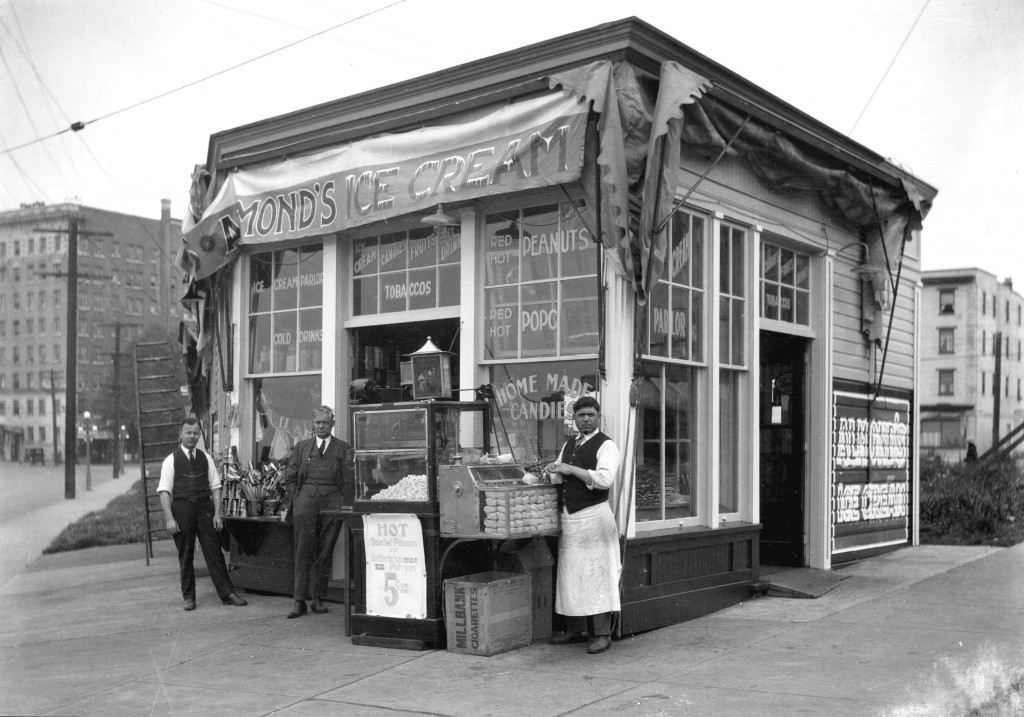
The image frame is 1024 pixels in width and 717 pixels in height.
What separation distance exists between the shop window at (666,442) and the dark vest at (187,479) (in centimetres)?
425

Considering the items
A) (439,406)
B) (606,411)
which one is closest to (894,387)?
(606,411)

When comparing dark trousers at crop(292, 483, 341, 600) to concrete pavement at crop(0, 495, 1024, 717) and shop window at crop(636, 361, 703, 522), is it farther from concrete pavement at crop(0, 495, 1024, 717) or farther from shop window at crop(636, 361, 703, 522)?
shop window at crop(636, 361, 703, 522)

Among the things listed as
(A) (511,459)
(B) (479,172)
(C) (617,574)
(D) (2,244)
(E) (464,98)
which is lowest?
(C) (617,574)

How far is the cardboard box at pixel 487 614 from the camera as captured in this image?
7.47 metres

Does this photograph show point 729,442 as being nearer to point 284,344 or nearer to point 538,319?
point 538,319

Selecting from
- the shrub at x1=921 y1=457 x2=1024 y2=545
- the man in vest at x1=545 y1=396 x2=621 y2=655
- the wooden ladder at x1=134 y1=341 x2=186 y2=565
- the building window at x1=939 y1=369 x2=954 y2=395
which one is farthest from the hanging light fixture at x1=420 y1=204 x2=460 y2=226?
the building window at x1=939 y1=369 x2=954 y2=395

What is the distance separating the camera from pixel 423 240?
9984mm

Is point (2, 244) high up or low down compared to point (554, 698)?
up

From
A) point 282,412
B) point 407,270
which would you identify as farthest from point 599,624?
point 282,412

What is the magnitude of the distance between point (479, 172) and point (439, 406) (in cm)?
206

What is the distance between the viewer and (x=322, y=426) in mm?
9328

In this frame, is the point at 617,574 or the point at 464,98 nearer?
the point at 617,574

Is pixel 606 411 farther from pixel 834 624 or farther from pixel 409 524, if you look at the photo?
pixel 834 624

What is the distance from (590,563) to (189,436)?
4.38 m
